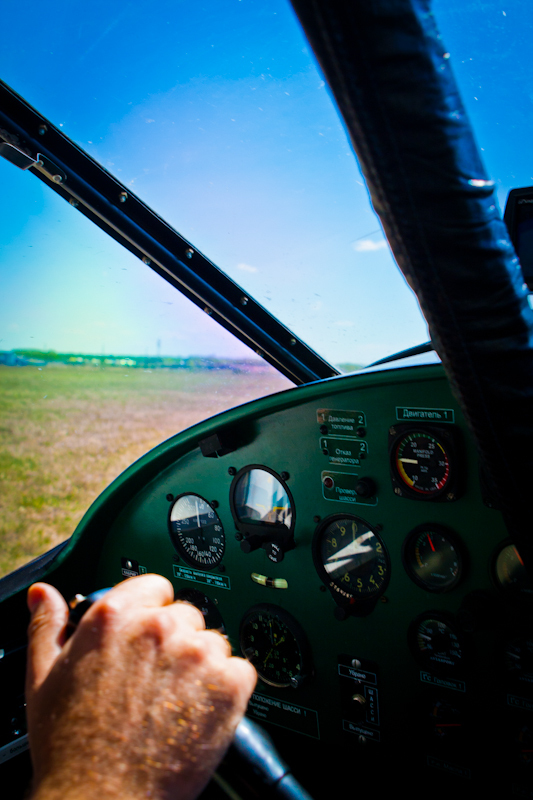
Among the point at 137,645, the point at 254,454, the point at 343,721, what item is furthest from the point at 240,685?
the point at 343,721

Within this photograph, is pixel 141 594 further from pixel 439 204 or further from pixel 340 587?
pixel 340 587

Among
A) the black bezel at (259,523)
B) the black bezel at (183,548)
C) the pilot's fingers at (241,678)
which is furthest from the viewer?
the black bezel at (183,548)

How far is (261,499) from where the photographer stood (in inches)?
73.5

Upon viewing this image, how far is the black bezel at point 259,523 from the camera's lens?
1802 millimetres

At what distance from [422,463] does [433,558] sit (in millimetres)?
298

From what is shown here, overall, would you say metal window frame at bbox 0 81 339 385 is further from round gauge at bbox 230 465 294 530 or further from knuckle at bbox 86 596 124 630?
knuckle at bbox 86 596 124 630

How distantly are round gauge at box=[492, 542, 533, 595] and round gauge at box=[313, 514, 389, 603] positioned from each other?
1.10 feet

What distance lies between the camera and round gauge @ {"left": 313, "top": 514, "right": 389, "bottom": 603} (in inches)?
65.2

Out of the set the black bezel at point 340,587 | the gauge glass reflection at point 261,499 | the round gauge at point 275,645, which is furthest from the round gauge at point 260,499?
the round gauge at point 275,645

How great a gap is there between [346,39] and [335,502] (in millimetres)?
1405

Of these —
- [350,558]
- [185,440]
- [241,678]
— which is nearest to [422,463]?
[350,558]

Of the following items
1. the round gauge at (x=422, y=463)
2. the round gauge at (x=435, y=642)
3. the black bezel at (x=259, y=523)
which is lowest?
the round gauge at (x=435, y=642)

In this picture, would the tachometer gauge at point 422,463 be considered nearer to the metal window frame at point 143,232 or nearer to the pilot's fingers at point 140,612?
the metal window frame at point 143,232

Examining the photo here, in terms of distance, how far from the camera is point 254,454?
1.85m
